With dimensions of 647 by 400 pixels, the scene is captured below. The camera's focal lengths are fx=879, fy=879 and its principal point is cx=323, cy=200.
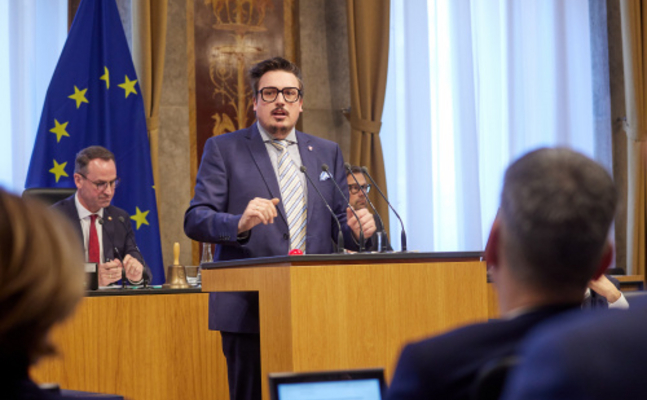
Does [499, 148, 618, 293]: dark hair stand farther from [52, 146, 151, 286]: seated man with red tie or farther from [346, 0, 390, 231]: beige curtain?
[346, 0, 390, 231]: beige curtain

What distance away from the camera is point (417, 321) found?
288cm

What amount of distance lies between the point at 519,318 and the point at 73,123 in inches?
219

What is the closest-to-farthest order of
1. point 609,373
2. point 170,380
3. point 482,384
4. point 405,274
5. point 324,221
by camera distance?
point 609,373
point 482,384
point 405,274
point 324,221
point 170,380

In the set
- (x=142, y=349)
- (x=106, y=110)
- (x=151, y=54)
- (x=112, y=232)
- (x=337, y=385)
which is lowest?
(x=142, y=349)

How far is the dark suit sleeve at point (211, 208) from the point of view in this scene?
321cm

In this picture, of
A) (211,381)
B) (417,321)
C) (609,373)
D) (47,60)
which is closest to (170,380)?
(211,381)

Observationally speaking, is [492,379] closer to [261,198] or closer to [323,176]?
[261,198]

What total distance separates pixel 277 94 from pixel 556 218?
2.53 metres

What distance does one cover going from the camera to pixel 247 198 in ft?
11.5

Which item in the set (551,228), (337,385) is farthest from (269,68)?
(551,228)

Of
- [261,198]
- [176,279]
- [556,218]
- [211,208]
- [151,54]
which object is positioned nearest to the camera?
[556,218]

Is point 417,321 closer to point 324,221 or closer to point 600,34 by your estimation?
point 324,221

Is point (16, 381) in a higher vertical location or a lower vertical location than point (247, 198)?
lower

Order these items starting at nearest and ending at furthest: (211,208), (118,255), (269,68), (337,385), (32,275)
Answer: (32,275), (337,385), (211,208), (269,68), (118,255)
